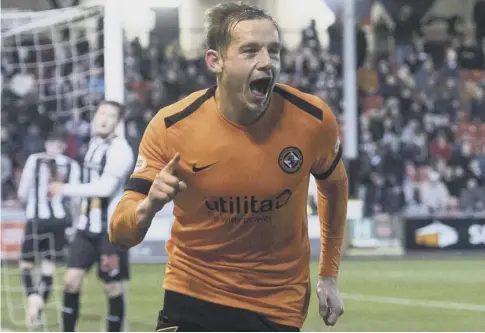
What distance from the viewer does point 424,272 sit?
50.2 feet

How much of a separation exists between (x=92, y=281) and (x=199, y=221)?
1120cm

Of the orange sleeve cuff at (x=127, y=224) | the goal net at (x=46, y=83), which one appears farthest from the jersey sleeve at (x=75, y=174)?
the goal net at (x=46, y=83)

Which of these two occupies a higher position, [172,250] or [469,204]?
[172,250]

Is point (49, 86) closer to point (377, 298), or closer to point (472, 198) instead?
point (472, 198)

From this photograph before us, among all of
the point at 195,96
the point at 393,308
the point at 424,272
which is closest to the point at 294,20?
the point at 424,272

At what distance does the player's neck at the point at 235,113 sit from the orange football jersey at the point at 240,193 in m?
0.02

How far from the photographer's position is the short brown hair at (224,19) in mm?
3598

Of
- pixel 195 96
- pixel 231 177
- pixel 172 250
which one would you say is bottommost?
pixel 172 250

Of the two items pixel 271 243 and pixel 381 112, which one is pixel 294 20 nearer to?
pixel 381 112

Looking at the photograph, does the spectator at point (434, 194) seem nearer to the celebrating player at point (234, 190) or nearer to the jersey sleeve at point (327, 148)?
the jersey sleeve at point (327, 148)

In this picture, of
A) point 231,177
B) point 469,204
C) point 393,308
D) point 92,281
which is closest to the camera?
point 231,177

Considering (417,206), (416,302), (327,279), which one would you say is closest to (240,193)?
(327,279)

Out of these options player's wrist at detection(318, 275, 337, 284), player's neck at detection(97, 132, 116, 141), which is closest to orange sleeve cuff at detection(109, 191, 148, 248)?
player's wrist at detection(318, 275, 337, 284)

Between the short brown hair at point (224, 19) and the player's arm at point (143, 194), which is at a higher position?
the short brown hair at point (224, 19)
